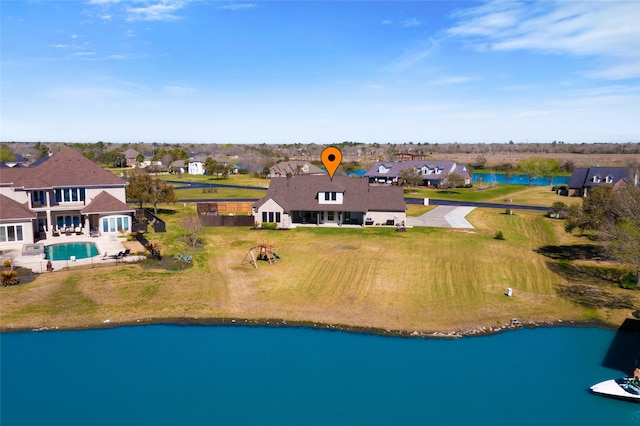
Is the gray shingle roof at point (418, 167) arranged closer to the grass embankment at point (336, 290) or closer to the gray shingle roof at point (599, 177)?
the gray shingle roof at point (599, 177)

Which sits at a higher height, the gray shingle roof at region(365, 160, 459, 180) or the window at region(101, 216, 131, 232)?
the gray shingle roof at region(365, 160, 459, 180)

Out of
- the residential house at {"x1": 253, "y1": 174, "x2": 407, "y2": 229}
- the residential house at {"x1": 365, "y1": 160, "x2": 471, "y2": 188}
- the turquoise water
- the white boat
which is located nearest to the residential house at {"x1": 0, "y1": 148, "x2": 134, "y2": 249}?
the turquoise water

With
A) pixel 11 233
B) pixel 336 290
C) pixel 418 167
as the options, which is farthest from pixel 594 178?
pixel 11 233

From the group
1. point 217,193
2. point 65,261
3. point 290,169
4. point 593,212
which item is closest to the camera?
point 65,261

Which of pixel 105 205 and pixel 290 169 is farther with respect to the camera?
pixel 290 169

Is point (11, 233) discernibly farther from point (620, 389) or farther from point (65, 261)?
point (620, 389)

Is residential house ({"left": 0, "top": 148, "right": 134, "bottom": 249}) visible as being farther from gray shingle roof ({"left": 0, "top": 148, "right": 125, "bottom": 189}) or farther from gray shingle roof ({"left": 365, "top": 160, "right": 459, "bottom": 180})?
gray shingle roof ({"left": 365, "top": 160, "right": 459, "bottom": 180})

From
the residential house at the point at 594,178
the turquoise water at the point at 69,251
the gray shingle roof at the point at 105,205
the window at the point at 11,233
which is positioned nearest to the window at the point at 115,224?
the gray shingle roof at the point at 105,205
